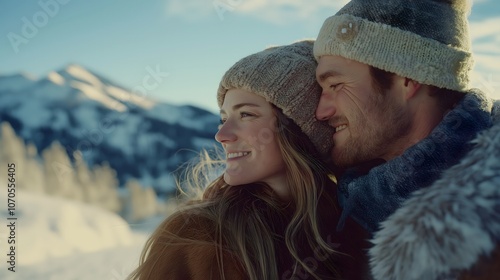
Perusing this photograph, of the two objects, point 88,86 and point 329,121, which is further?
point 88,86

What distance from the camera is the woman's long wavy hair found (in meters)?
2.15

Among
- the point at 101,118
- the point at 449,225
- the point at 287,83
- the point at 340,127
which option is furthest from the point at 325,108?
the point at 101,118

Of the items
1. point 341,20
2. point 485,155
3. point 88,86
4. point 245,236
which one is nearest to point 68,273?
point 245,236

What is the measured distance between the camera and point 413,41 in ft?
7.43

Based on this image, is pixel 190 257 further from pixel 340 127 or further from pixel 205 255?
pixel 340 127

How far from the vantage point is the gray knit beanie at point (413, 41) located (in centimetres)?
227

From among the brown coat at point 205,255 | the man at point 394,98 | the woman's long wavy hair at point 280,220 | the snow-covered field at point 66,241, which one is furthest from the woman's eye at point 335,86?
the snow-covered field at point 66,241

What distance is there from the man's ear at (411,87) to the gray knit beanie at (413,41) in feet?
0.21

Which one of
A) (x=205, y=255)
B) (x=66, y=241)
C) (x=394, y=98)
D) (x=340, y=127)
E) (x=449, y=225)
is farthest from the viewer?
(x=66, y=241)

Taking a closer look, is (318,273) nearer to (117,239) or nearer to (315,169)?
(315,169)

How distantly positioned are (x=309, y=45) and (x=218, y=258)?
54.6 inches

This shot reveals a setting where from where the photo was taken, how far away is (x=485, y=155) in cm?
140

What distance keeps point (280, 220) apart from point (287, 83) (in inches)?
28.6

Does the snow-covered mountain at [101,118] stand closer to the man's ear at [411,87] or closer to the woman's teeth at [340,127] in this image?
the woman's teeth at [340,127]
